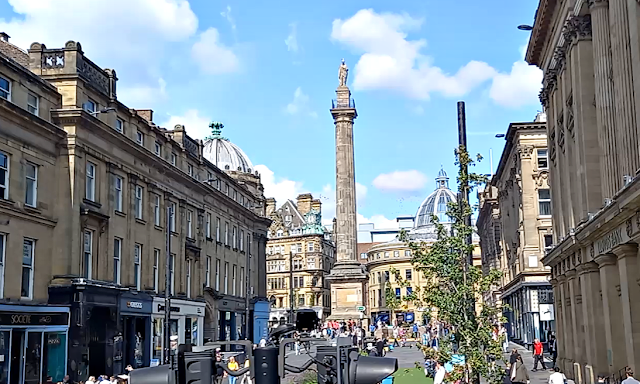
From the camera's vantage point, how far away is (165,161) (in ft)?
140

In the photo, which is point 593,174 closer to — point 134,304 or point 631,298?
point 631,298

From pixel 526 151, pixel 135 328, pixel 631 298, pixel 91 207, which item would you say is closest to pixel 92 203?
pixel 91 207

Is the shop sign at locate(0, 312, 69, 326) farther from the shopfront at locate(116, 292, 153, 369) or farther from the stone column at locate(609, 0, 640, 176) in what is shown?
the stone column at locate(609, 0, 640, 176)

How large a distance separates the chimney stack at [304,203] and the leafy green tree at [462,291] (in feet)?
444

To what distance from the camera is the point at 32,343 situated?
29.5 metres

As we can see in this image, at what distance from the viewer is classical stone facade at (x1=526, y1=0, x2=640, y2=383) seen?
21.4m

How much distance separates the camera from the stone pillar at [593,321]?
87.3 feet

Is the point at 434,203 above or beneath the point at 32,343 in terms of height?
above

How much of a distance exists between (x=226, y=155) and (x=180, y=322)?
47.3m

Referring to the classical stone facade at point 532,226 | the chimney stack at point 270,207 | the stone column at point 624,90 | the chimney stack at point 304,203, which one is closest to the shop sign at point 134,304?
the classical stone facade at point 532,226

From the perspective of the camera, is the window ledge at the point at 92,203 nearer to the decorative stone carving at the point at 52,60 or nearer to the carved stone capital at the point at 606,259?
the decorative stone carving at the point at 52,60

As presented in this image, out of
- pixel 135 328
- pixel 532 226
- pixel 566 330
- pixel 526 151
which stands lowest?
pixel 566 330

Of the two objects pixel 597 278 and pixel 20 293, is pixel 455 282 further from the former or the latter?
pixel 20 293

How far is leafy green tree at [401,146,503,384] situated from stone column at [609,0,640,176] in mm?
5435
